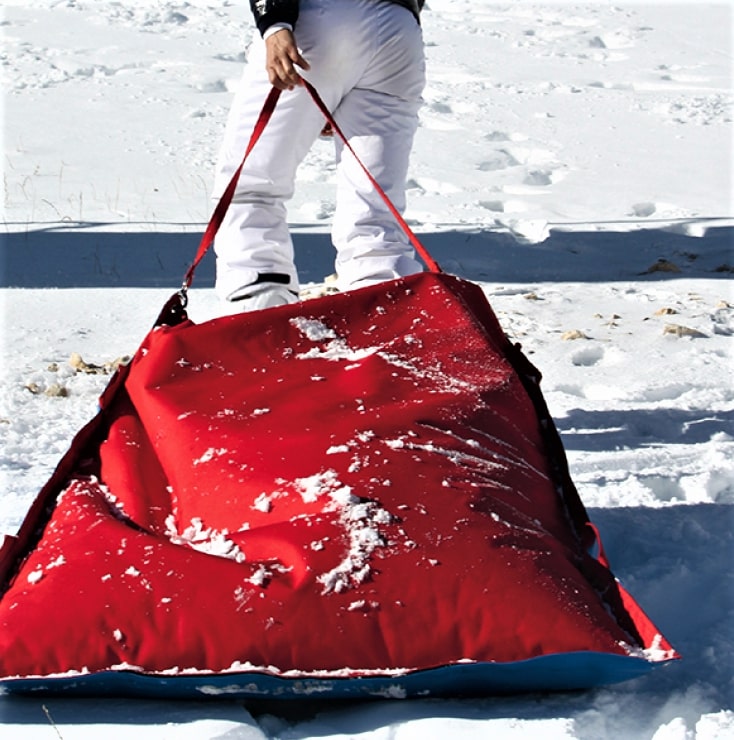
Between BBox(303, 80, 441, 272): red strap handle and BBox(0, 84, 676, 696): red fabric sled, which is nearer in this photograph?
BBox(0, 84, 676, 696): red fabric sled

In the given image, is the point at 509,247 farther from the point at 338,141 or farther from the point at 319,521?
the point at 319,521

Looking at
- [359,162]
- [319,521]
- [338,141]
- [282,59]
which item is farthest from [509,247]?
[319,521]

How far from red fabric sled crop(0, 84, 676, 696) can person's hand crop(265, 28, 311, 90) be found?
0.52 m

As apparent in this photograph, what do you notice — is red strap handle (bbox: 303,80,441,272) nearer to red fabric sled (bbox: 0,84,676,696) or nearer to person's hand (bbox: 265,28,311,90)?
person's hand (bbox: 265,28,311,90)

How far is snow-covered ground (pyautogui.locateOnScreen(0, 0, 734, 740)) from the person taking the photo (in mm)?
1623

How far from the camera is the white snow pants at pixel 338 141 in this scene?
2.50 meters

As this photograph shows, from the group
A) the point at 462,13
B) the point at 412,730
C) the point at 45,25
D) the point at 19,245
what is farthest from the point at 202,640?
the point at 462,13

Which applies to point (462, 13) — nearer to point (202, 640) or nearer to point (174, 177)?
point (174, 177)

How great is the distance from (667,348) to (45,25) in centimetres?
644

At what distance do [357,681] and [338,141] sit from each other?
4.82 ft

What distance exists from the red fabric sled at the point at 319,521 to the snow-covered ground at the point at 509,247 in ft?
0.27

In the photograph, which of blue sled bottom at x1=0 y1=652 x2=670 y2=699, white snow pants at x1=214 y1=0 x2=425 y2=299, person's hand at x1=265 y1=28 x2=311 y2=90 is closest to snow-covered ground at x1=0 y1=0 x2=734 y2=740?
blue sled bottom at x1=0 y1=652 x2=670 y2=699

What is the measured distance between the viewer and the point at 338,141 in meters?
2.67

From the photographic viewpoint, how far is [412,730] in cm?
154
